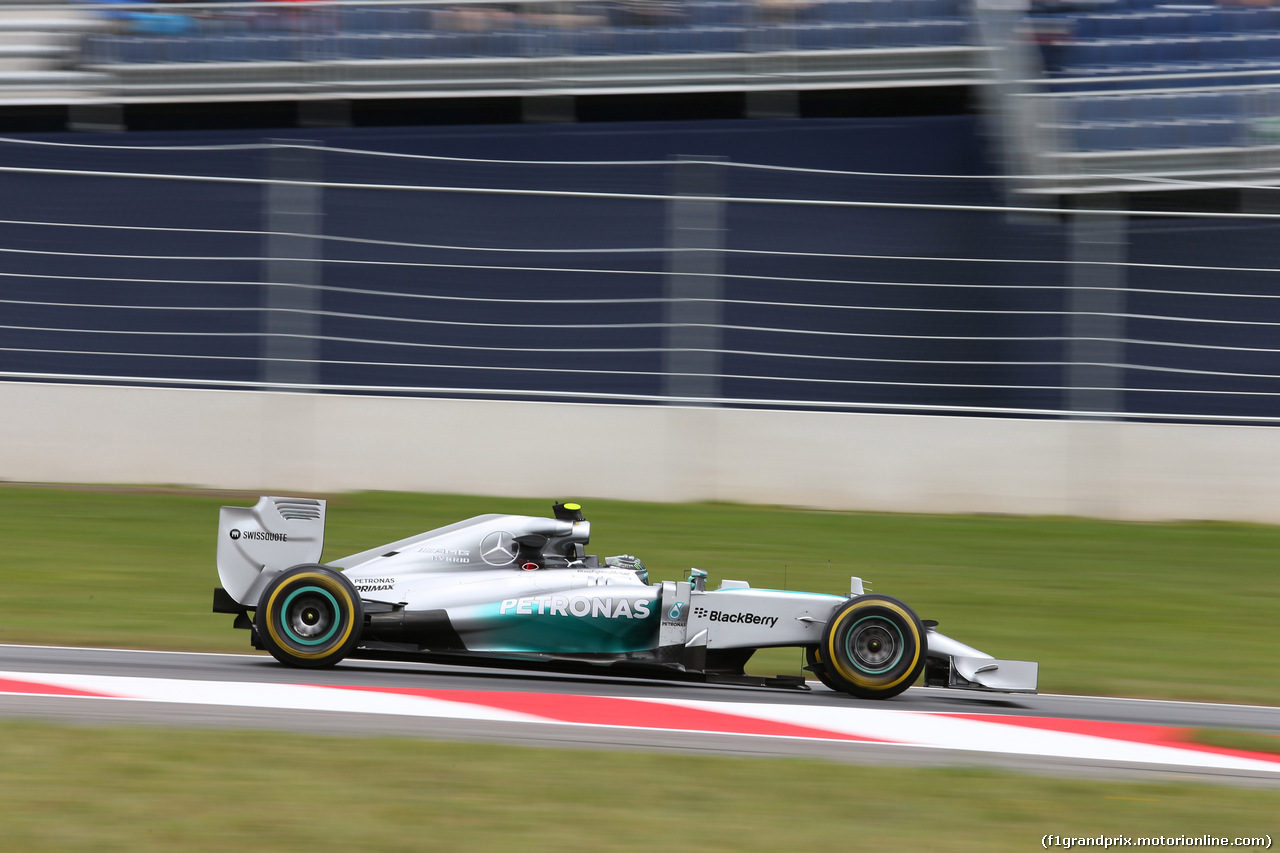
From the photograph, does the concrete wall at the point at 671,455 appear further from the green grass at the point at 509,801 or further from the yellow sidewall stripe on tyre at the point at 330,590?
the green grass at the point at 509,801

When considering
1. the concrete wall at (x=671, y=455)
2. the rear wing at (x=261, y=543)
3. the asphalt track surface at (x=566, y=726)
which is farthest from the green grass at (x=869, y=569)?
the rear wing at (x=261, y=543)

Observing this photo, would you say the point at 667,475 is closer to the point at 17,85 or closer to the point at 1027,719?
the point at 1027,719

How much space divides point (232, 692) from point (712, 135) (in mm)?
11379

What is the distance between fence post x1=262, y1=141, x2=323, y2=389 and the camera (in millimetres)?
10773

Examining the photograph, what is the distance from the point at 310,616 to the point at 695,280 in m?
5.49

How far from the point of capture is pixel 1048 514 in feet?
35.4

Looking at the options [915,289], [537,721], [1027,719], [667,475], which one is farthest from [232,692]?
[915,289]

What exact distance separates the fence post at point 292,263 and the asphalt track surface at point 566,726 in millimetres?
4556

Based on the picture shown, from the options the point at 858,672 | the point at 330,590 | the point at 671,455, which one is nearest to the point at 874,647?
the point at 858,672

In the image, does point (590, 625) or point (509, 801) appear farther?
point (590, 625)

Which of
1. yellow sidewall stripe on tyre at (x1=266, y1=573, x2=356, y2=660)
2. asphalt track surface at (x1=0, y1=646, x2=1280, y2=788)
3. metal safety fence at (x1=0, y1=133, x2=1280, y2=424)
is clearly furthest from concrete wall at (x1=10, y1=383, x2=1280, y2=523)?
yellow sidewall stripe on tyre at (x1=266, y1=573, x2=356, y2=660)

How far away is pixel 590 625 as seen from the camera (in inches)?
232

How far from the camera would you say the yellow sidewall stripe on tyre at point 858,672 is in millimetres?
5848

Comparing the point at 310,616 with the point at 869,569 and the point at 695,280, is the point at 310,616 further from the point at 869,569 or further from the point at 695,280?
the point at 695,280
